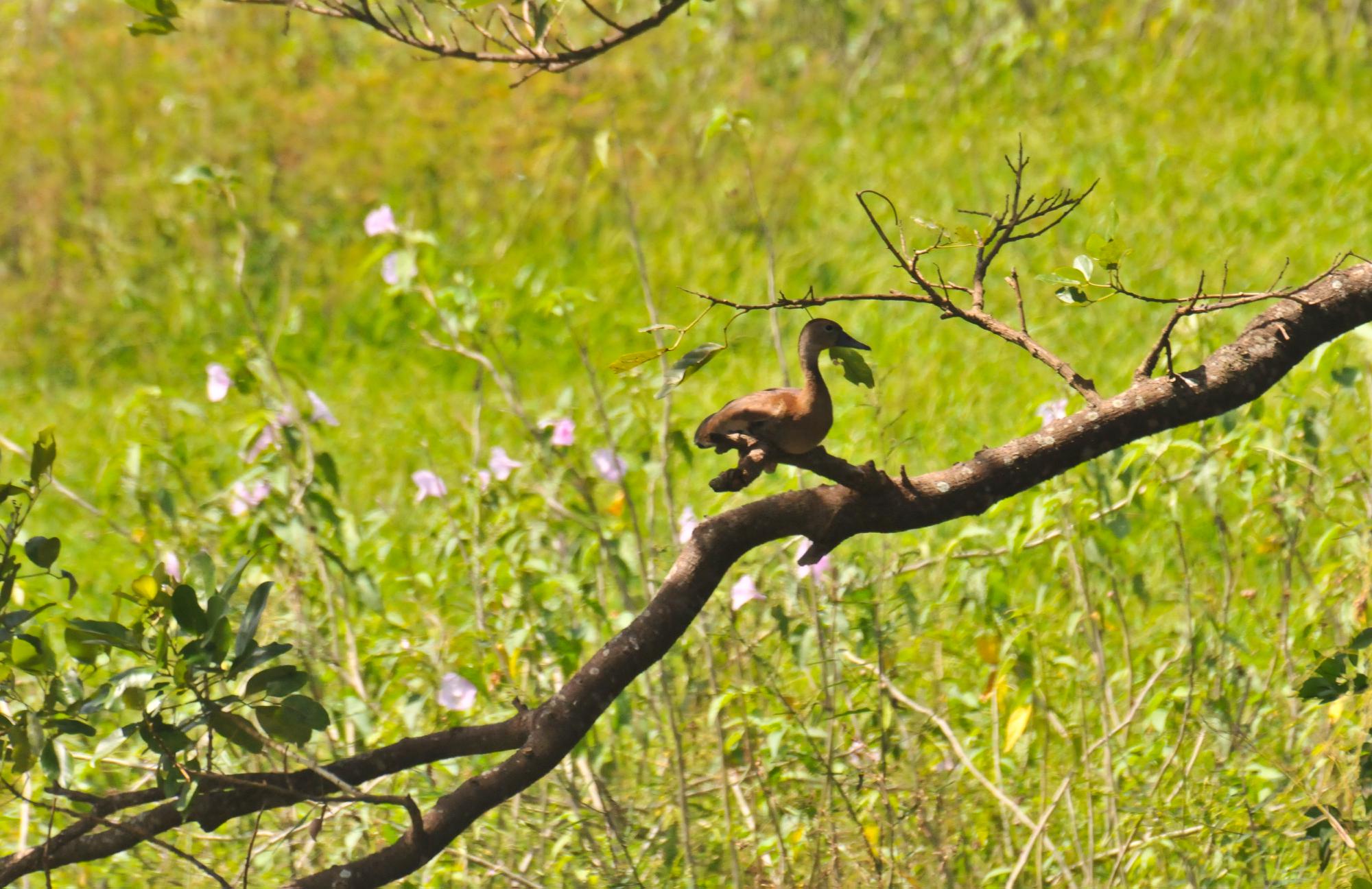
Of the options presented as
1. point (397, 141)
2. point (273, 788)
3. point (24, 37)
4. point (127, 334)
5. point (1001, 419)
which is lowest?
point (273, 788)

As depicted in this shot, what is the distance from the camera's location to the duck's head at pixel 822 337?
6.90ft

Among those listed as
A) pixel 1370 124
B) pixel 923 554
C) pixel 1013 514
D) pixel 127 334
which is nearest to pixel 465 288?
pixel 923 554

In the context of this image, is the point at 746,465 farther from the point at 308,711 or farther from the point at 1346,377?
the point at 1346,377

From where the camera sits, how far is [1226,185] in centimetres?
664

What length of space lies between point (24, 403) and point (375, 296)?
163 cm

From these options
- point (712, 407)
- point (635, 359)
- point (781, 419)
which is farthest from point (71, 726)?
point (712, 407)

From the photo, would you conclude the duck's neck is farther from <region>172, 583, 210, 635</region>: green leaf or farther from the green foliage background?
<region>172, 583, 210, 635</region>: green leaf

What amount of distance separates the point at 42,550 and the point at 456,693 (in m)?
1.07

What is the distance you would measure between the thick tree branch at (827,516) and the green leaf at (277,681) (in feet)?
0.92

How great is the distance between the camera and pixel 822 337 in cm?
212

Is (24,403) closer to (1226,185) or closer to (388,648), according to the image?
(388,648)

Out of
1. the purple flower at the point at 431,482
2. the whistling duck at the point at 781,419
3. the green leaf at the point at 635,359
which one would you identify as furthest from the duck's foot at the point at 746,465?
the purple flower at the point at 431,482

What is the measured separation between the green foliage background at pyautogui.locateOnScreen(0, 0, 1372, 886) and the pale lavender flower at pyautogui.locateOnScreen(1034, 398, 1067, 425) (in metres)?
0.14

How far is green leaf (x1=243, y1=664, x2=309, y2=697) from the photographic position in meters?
2.01
